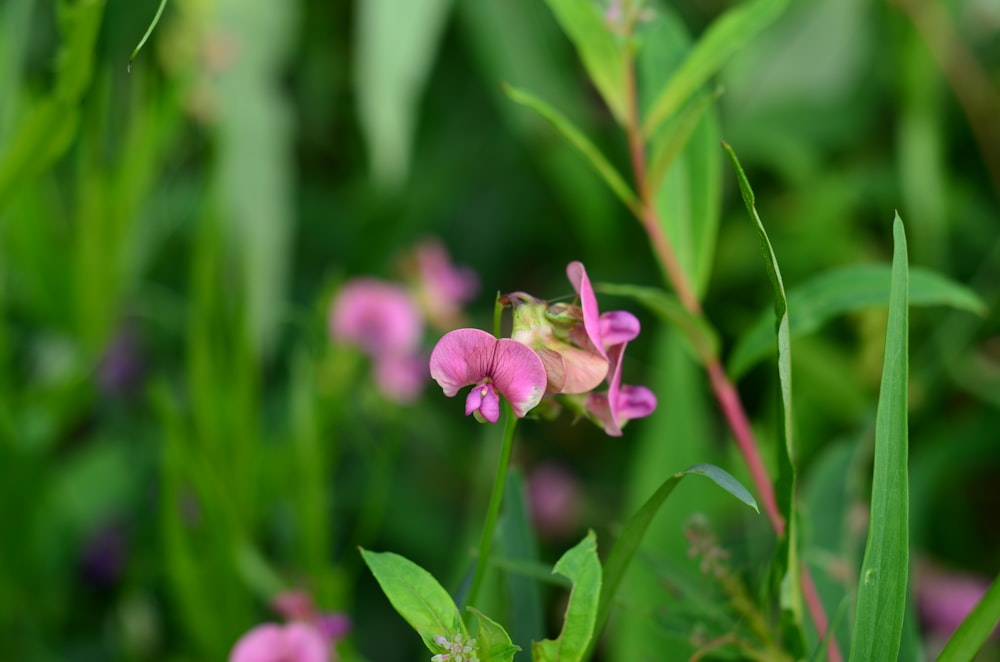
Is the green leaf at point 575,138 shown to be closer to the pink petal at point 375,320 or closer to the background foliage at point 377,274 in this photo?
the background foliage at point 377,274

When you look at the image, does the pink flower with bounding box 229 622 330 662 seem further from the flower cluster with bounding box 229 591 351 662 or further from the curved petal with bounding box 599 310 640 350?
the curved petal with bounding box 599 310 640 350

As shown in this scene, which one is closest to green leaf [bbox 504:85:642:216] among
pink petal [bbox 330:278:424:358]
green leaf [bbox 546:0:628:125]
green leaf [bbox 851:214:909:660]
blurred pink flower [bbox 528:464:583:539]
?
green leaf [bbox 546:0:628:125]

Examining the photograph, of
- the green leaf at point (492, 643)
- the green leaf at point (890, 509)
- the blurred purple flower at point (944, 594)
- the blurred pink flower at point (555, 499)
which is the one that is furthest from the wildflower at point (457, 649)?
the blurred pink flower at point (555, 499)

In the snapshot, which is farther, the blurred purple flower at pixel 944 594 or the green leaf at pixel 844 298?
the blurred purple flower at pixel 944 594

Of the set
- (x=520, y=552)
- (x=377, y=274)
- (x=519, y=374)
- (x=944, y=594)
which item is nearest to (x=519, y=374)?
(x=519, y=374)

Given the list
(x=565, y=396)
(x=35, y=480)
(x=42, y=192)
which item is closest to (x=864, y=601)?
(x=565, y=396)

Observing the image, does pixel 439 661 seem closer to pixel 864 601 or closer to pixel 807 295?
pixel 864 601
